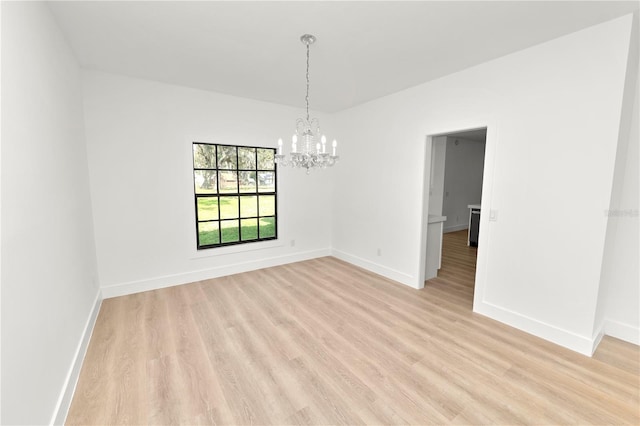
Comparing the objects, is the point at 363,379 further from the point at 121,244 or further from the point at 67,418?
the point at 121,244

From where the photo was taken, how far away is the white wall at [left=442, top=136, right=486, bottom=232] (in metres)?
7.73

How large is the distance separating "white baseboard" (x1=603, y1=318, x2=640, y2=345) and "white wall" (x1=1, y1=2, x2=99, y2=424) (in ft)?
14.1

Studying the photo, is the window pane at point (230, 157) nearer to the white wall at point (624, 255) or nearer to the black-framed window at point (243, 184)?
the black-framed window at point (243, 184)

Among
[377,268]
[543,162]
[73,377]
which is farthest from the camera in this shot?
[377,268]

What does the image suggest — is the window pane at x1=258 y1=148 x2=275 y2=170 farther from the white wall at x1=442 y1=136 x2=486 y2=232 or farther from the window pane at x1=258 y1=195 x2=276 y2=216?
the white wall at x1=442 y1=136 x2=486 y2=232

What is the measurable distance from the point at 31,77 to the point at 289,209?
11.2 ft

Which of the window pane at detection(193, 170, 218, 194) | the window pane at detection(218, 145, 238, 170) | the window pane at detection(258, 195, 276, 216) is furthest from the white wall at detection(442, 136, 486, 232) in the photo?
the window pane at detection(193, 170, 218, 194)

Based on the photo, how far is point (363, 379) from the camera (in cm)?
199

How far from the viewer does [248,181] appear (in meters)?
4.43

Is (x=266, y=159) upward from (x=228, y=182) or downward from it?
upward

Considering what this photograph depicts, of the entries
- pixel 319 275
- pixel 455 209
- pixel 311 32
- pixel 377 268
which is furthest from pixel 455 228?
pixel 311 32

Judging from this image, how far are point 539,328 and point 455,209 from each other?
19.7 feet

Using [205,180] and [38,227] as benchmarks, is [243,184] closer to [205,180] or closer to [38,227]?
[205,180]

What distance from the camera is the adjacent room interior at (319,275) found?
1.69 metres
